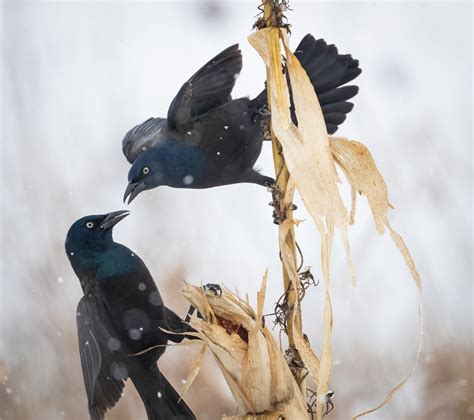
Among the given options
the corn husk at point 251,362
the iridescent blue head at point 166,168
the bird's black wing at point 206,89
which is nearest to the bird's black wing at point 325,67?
the bird's black wing at point 206,89

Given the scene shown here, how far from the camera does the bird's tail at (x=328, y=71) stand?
119cm

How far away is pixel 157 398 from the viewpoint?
40.9 inches

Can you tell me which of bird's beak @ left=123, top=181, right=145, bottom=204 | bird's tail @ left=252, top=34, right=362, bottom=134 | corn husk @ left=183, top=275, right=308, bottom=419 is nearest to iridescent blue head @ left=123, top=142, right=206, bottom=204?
bird's beak @ left=123, top=181, right=145, bottom=204

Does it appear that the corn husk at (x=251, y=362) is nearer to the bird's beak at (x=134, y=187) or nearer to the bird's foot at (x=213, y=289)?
the bird's foot at (x=213, y=289)

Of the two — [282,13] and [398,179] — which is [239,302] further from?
[398,179]

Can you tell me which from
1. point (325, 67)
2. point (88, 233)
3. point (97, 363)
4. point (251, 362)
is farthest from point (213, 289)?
point (325, 67)

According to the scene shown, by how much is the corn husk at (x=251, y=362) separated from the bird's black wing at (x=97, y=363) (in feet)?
1.00

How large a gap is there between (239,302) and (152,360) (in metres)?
0.38

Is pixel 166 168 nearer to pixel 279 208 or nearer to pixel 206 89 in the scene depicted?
pixel 206 89

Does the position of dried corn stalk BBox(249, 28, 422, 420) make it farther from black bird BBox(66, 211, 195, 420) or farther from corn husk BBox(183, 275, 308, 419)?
black bird BBox(66, 211, 195, 420)

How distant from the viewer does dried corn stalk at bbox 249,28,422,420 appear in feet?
2.20

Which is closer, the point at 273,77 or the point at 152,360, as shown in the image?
the point at 273,77

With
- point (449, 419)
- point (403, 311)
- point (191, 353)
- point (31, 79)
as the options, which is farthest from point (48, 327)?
point (449, 419)

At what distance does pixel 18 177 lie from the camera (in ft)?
7.73
